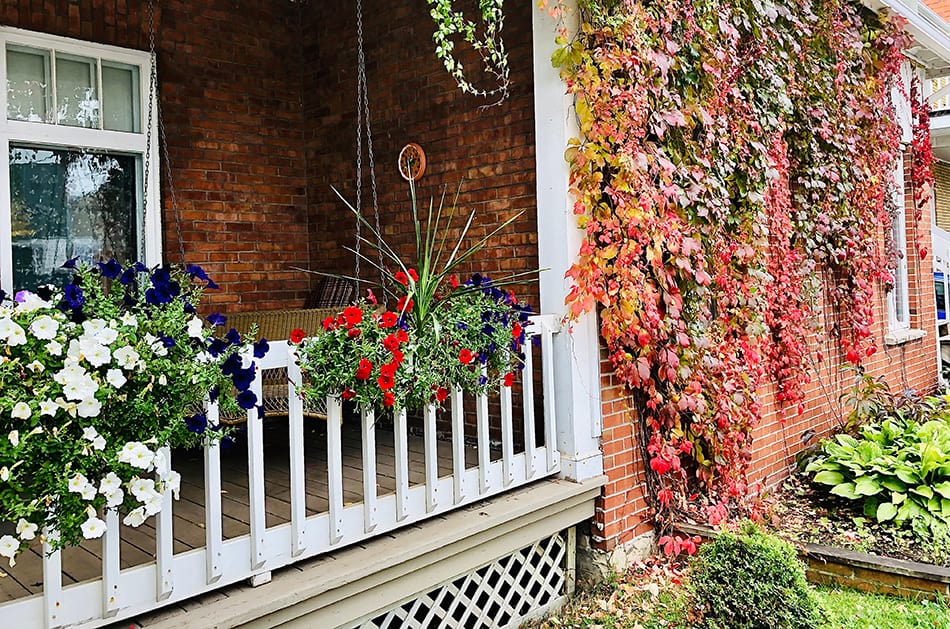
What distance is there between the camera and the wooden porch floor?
2.46m

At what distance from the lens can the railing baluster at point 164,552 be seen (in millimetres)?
2262

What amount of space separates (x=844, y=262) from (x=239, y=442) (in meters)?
4.62

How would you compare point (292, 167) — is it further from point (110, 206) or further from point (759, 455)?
point (759, 455)

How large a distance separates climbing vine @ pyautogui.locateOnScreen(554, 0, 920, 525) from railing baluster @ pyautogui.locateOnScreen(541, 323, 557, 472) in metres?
0.21

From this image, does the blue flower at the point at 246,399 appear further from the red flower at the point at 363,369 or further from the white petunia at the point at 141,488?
the red flower at the point at 363,369

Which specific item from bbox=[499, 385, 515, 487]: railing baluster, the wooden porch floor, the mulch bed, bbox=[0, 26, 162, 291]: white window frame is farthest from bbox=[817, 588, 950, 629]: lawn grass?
bbox=[0, 26, 162, 291]: white window frame

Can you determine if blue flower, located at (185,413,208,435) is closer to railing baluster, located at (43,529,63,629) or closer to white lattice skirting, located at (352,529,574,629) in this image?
railing baluster, located at (43,529,63,629)

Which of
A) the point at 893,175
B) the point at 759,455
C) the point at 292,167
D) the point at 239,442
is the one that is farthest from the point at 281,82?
the point at 893,175

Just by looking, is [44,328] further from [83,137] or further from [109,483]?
[83,137]

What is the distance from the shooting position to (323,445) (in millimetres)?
4301

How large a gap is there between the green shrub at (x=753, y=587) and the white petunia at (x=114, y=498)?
2.43 meters

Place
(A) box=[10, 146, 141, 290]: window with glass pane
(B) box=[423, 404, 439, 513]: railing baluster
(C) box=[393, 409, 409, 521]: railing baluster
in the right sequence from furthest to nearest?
(A) box=[10, 146, 141, 290]: window with glass pane, (B) box=[423, 404, 439, 513]: railing baluster, (C) box=[393, 409, 409, 521]: railing baluster

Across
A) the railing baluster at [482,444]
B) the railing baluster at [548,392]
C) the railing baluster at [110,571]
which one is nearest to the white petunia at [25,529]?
the railing baluster at [110,571]

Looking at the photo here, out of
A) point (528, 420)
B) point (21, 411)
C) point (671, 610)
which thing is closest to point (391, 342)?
point (528, 420)
